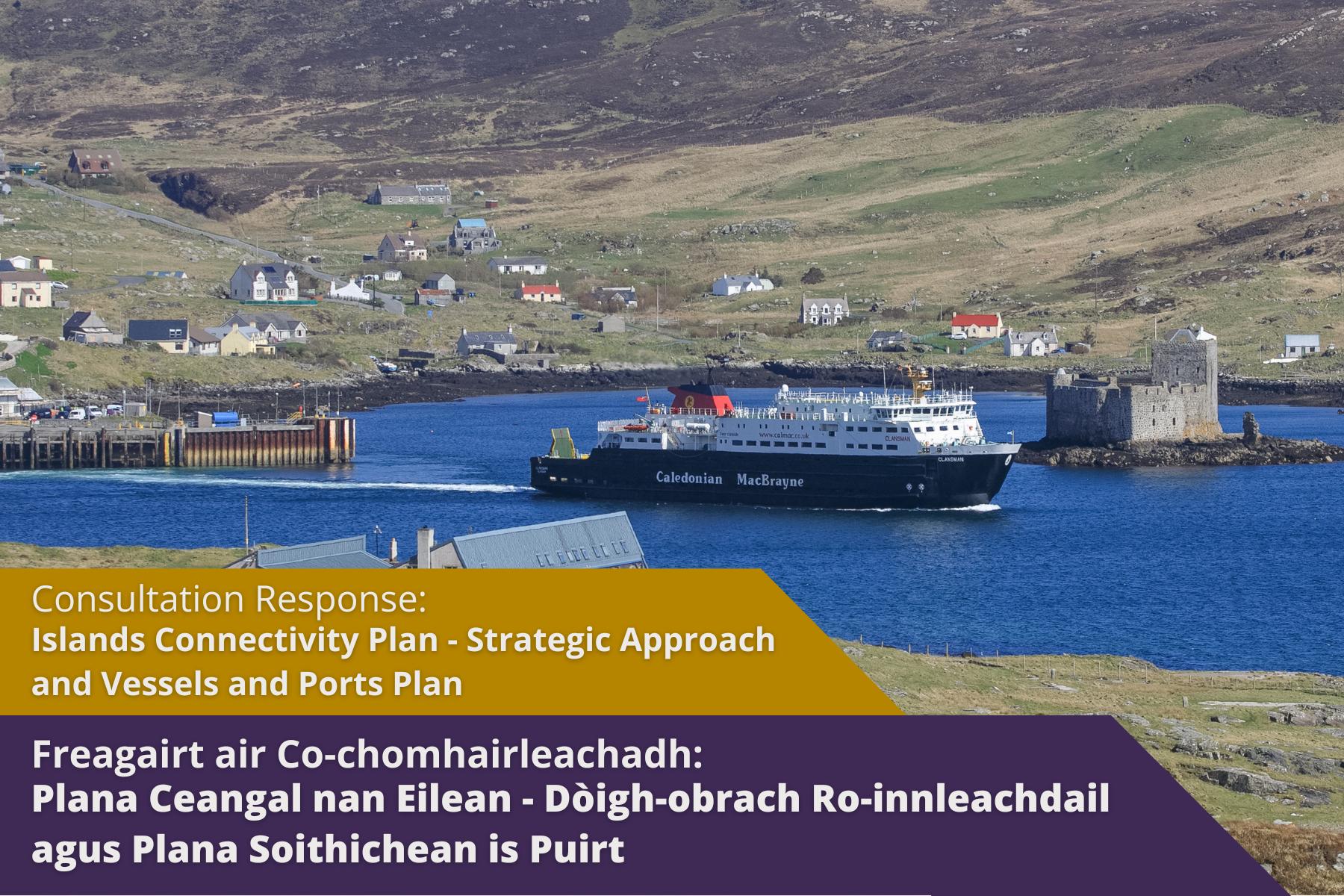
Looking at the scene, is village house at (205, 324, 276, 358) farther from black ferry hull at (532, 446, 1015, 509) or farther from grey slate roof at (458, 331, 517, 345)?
black ferry hull at (532, 446, 1015, 509)

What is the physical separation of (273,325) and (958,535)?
349 ft

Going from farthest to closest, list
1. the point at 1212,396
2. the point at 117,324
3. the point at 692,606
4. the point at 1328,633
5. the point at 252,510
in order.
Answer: the point at 117,324 < the point at 1212,396 < the point at 252,510 < the point at 1328,633 < the point at 692,606

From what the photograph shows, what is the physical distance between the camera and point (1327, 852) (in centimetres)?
2934

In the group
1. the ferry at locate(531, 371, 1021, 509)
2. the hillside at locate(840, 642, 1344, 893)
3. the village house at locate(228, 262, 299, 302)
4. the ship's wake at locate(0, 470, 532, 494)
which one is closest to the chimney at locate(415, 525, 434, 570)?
the hillside at locate(840, 642, 1344, 893)

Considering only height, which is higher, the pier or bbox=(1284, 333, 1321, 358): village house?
bbox=(1284, 333, 1321, 358): village house

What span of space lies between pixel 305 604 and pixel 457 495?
70.4m

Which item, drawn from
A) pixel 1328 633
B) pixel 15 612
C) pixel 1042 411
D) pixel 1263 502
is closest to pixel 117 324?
pixel 1042 411

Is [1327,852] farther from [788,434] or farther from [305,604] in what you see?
[788,434]

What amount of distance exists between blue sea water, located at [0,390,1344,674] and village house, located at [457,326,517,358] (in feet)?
210

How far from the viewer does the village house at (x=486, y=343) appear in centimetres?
18788

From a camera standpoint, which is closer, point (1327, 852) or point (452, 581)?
point (452, 581)

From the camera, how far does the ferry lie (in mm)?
88750

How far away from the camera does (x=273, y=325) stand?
176750 millimetres

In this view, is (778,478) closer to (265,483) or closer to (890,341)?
(265,483)
